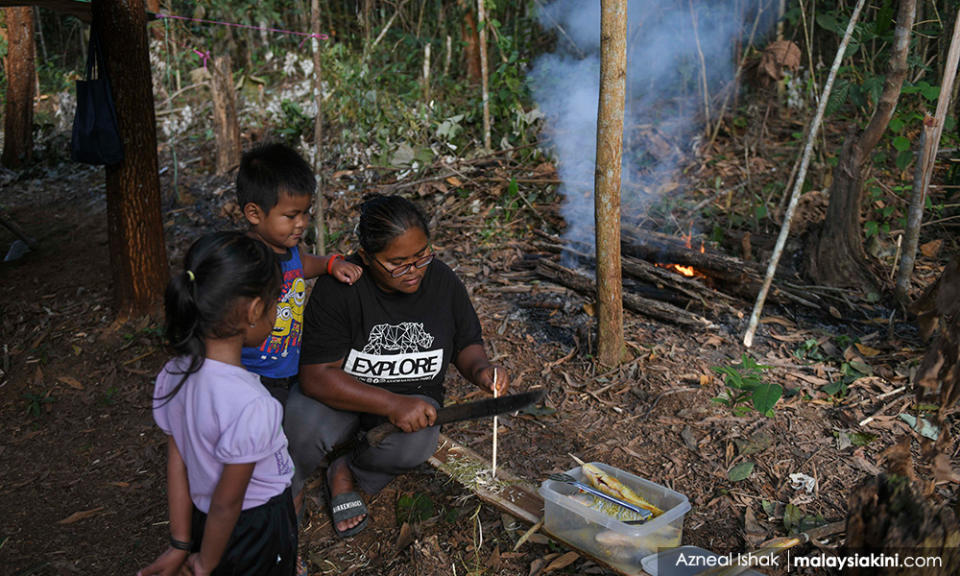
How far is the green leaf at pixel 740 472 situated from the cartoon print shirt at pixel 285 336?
2206mm

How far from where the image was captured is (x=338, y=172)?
8008 millimetres

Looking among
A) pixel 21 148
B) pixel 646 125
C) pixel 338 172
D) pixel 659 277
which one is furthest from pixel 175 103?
pixel 659 277

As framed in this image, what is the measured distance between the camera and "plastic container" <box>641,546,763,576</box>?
242 centimetres

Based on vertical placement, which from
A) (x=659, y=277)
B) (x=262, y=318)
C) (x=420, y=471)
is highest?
(x=262, y=318)

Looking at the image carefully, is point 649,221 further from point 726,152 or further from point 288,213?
point 288,213

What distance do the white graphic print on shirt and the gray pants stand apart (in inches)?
6.3

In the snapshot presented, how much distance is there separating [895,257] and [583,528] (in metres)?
4.07

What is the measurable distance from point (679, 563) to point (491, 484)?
96cm

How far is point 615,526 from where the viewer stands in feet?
8.18

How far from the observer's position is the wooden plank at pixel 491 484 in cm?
292

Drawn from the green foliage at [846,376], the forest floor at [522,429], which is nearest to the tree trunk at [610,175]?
the forest floor at [522,429]

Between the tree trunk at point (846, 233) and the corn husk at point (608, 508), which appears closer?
the corn husk at point (608, 508)

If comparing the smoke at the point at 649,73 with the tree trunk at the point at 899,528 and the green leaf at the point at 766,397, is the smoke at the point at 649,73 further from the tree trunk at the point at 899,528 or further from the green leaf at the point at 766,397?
the tree trunk at the point at 899,528

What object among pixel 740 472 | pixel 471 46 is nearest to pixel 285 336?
pixel 740 472
